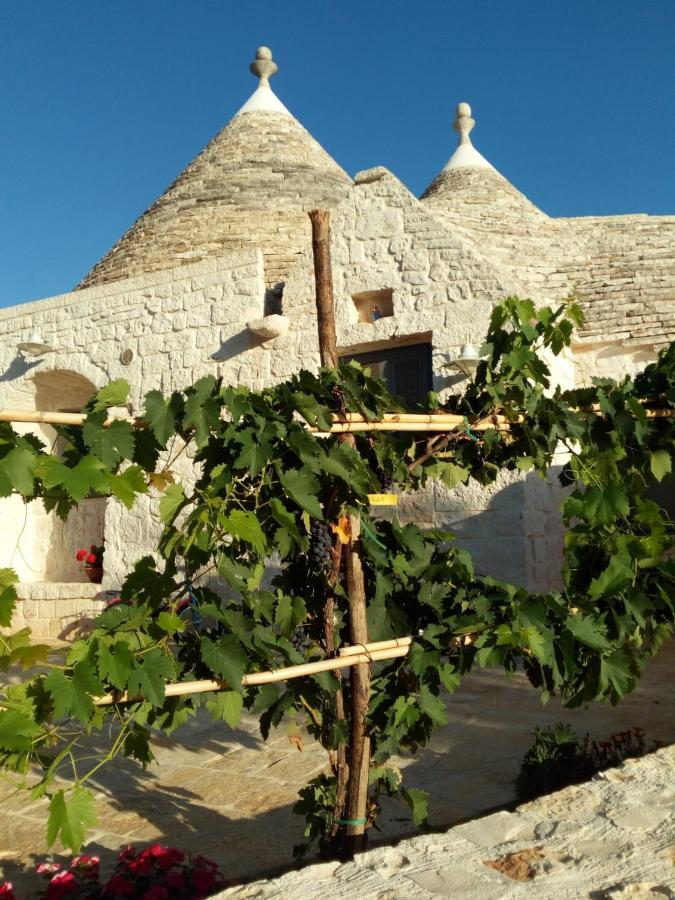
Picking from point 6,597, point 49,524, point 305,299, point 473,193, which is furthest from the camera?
point 49,524

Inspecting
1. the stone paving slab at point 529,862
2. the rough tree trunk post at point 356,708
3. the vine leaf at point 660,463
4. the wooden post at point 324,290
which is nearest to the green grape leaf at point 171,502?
the rough tree trunk post at point 356,708

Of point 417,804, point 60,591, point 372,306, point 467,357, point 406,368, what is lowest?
point 417,804

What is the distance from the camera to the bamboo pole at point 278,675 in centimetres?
223

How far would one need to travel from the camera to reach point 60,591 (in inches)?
357

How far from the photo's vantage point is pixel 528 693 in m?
5.48

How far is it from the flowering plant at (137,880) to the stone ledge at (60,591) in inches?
250

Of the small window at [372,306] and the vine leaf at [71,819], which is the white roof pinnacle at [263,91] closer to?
the small window at [372,306]

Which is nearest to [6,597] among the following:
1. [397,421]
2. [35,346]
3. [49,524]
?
[397,421]

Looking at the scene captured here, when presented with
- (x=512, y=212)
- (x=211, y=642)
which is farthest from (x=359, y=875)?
(x=512, y=212)

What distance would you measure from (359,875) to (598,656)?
4.14 feet

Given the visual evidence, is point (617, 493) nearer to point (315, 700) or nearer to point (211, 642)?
point (315, 700)

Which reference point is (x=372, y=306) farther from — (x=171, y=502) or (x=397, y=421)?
(x=171, y=502)

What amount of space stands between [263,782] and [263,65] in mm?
10839

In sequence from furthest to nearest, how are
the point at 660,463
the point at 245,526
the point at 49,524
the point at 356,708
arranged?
1. the point at 49,524
2. the point at 660,463
3. the point at 356,708
4. the point at 245,526
